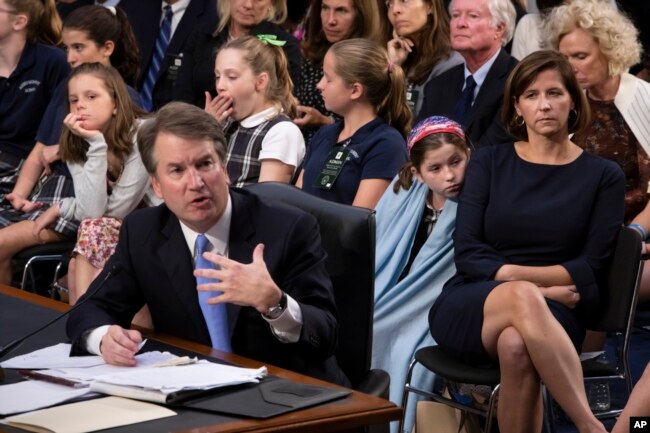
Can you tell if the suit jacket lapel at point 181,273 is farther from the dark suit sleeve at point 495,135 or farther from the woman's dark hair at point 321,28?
the woman's dark hair at point 321,28

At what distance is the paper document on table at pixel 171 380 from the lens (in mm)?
2459

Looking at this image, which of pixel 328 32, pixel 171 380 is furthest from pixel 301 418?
pixel 328 32

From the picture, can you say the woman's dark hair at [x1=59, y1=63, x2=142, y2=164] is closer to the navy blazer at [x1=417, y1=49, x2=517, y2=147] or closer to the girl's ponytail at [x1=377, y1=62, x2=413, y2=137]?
the girl's ponytail at [x1=377, y1=62, x2=413, y2=137]

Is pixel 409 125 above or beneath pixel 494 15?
beneath

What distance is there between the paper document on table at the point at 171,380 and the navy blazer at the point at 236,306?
332 millimetres

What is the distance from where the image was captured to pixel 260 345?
3016mm

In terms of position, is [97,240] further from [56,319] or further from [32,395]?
[32,395]

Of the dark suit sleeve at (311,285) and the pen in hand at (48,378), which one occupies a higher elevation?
the dark suit sleeve at (311,285)

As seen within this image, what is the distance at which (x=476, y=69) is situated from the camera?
17.4 ft

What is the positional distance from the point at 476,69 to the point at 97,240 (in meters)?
1.77

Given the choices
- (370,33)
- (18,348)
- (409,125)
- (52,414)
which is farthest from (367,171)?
(52,414)

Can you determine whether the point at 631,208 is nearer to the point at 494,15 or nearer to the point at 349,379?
the point at 494,15

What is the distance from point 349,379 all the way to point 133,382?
875 millimetres

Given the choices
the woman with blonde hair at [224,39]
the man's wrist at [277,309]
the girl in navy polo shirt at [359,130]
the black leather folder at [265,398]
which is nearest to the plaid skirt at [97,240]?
the girl in navy polo shirt at [359,130]
